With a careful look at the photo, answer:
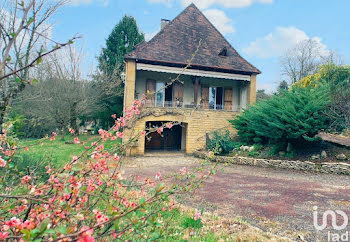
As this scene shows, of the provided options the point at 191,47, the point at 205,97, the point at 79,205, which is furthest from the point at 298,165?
the point at 191,47

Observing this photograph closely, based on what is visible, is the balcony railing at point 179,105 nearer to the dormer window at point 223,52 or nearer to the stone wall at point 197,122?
the stone wall at point 197,122

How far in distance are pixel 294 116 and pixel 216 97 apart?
27.9 feet

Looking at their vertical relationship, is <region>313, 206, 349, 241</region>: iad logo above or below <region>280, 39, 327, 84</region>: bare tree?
below

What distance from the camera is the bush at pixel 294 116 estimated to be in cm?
941

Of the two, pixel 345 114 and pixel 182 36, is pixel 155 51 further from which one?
pixel 345 114

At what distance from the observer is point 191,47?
1648 centimetres

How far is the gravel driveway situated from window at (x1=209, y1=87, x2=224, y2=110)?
30.6 ft

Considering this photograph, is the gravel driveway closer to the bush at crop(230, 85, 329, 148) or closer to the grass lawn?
the grass lawn

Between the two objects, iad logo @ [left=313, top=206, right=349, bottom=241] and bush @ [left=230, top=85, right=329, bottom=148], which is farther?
bush @ [left=230, top=85, right=329, bottom=148]

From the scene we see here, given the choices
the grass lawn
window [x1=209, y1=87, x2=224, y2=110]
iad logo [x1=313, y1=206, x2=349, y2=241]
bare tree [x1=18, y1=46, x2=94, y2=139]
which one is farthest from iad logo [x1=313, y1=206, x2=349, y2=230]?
bare tree [x1=18, y1=46, x2=94, y2=139]

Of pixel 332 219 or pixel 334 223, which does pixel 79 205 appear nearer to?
pixel 334 223

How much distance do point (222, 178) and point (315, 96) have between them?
18.2ft

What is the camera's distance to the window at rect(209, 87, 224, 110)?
685 inches

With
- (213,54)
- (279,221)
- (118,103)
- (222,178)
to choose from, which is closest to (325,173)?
(222,178)
